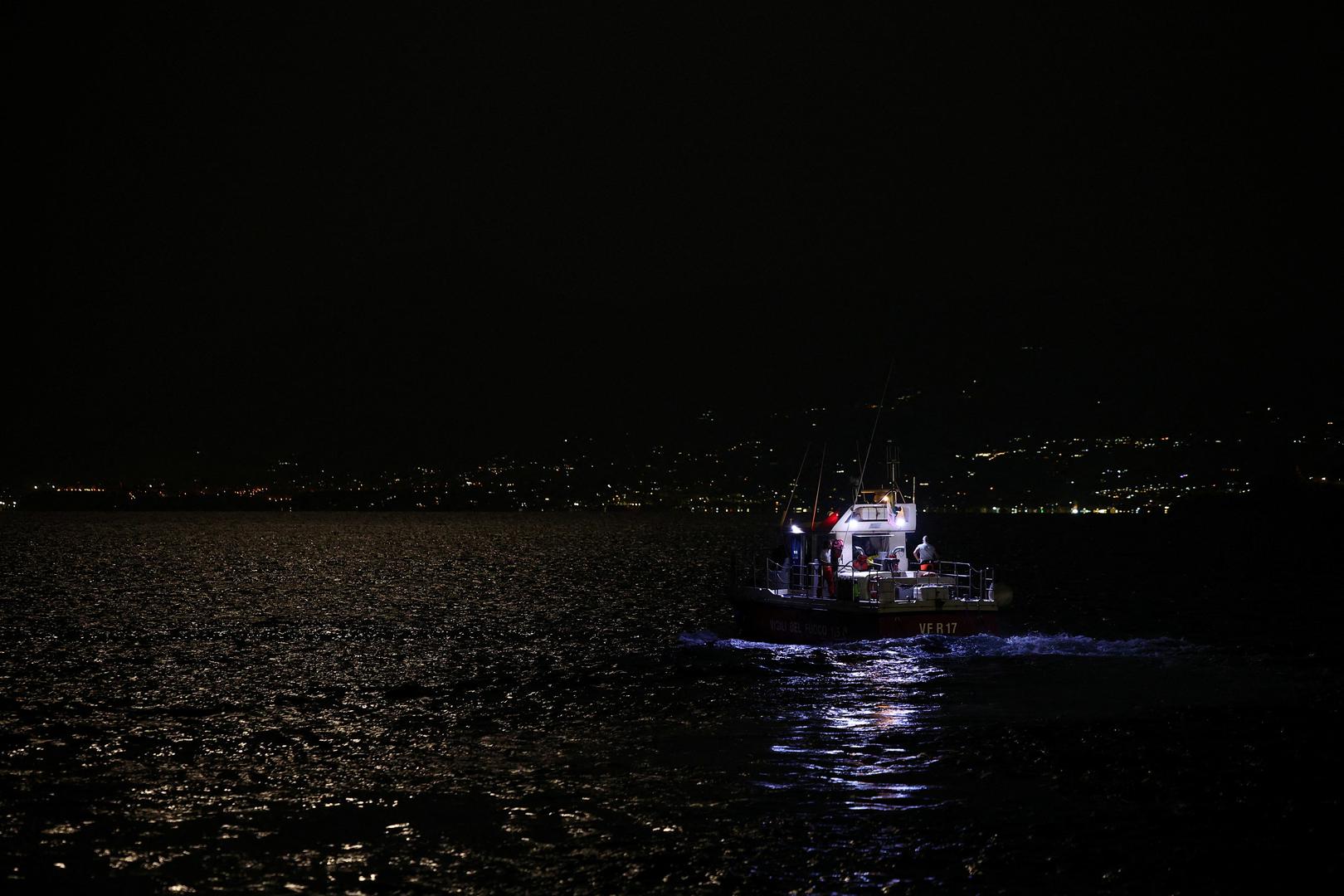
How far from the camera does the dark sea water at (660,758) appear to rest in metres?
19.7

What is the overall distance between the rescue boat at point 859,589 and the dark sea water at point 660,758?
0.76 metres

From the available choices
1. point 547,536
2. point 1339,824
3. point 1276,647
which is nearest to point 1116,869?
point 1339,824

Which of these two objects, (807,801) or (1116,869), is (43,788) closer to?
(807,801)

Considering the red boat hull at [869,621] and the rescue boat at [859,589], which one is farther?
the rescue boat at [859,589]

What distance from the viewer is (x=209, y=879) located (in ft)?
62.2

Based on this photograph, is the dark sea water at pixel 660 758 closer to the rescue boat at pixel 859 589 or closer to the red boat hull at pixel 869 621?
the red boat hull at pixel 869 621

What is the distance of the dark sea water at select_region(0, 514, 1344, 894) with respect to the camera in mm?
19672

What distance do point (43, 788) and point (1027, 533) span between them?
17604 centimetres

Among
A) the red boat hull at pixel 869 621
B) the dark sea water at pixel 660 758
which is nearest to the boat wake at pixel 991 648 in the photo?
the dark sea water at pixel 660 758

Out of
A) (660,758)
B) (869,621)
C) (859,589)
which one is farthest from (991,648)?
(660,758)

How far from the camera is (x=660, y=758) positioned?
88.4ft

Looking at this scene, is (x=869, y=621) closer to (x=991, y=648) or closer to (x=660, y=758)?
(x=991, y=648)

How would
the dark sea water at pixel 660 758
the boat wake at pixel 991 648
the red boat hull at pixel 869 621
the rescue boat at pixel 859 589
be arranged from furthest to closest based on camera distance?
the rescue boat at pixel 859 589 < the red boat hull at pixel 869 621 < the boat wake at pixel 991 648 < the dark sea water at pixel 660 758

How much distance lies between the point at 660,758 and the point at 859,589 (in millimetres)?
15909
